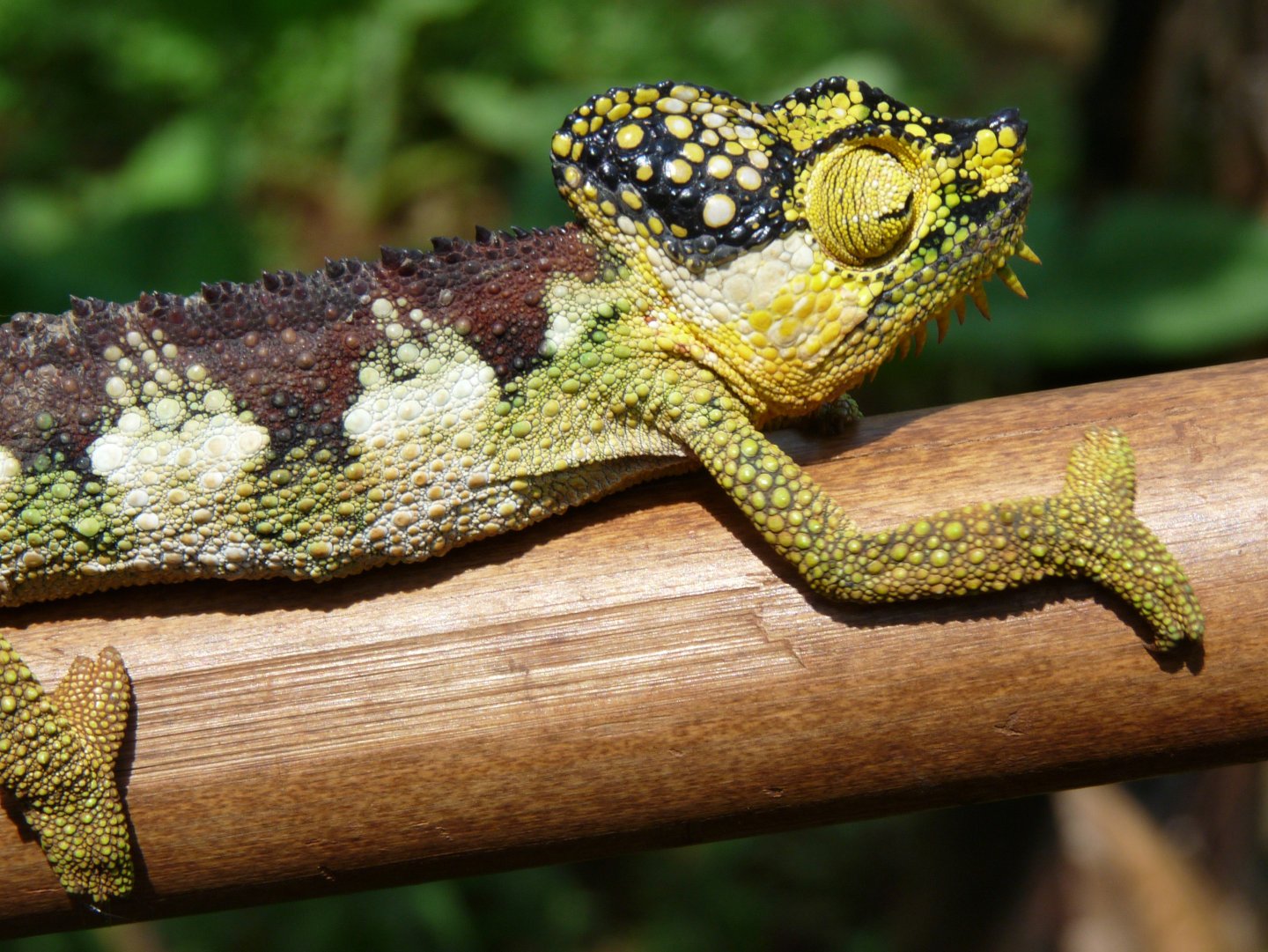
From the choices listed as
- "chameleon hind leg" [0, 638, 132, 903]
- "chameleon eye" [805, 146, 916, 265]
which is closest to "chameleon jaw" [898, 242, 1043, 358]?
"chameleon eye" [805, 146, 916, 265]

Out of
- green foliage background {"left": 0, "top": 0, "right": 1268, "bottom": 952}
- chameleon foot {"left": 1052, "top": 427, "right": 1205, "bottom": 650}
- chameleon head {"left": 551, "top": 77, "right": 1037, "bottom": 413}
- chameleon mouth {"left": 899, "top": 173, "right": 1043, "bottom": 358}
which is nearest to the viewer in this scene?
chameleon foot {"left": 1052, "top": 427, "right": 1205, "bottom": 650}

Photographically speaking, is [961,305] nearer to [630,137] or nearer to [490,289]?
[630,137]

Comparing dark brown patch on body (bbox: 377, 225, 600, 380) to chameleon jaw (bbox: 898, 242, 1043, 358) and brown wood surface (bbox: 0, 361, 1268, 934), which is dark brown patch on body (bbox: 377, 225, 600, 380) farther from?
chameleon jaw (bbox: 898, 242, 1043, 358)

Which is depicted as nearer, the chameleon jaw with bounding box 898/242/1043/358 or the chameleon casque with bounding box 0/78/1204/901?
the chameleon casque with bounding box 0/78/1204/901

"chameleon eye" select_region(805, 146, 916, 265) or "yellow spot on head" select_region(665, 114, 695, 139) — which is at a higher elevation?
"yellow spot on head" select_region(665, 114, 695, 139)

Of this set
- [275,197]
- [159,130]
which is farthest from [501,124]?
[159,130]

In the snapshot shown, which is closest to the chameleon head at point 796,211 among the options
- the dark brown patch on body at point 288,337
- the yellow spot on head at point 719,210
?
the yellow spot on head at point 719,210

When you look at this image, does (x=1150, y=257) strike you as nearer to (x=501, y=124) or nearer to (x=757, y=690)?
(x=501, y=124)

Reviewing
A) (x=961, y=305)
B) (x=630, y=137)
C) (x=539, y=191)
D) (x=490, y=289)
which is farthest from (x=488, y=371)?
(x=539, y=191)
